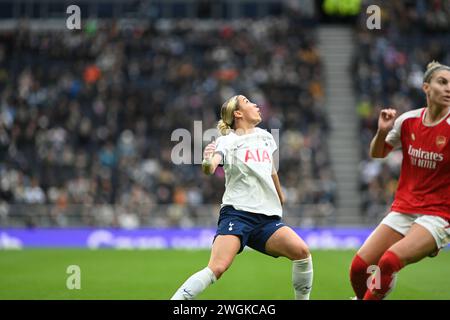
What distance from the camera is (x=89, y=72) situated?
26.4 m

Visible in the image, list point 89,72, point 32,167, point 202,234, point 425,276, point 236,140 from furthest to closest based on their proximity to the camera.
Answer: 1. point 89,72
2. point 32,167
3. point 202,234
4. point 425,276
5. point 236,140

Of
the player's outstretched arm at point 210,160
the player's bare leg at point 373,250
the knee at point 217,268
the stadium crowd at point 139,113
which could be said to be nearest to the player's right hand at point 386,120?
the player's bare leg at point 373,250

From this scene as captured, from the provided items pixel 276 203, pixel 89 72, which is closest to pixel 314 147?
pixel 89 72

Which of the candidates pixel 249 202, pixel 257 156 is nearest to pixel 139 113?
pixel 257 156

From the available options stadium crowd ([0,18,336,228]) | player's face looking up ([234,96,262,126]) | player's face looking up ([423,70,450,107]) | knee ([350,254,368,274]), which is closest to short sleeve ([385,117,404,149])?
player's face looking up ([423,70,450,107])

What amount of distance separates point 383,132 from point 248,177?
145 centimetres

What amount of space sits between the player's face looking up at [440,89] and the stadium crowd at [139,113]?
15620mm

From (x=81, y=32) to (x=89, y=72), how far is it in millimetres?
2054

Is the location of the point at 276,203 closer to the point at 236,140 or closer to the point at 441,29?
the point at 236,140

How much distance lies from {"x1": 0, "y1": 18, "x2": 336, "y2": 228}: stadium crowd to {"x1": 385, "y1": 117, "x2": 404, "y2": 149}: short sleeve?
1507cm

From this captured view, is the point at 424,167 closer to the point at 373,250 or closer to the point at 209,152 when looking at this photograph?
the point at 373,250

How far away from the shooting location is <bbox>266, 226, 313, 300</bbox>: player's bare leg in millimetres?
7293

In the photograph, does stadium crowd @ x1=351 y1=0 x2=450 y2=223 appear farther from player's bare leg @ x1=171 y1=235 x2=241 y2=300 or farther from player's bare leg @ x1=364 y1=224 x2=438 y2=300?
player's bare leg @ x1=171 y1=235 x2=241 y2=300

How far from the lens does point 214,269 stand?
7.02 metres
